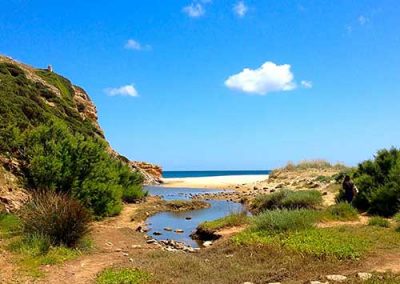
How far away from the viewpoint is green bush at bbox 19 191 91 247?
1322 cm

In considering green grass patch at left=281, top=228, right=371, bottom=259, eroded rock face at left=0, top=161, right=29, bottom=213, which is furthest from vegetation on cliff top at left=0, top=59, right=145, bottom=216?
green grass patch at left=281, top=228, right=371, bottom=259

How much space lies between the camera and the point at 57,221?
1323cm

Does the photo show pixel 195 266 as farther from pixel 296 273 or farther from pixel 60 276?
pixel 60 276

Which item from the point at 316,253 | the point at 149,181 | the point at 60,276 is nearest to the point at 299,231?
the point at 316,253

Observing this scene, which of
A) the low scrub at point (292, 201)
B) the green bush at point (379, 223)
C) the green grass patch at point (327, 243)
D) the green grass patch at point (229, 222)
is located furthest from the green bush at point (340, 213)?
the green grass patch at point (327, 243)

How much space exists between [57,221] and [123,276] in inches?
170

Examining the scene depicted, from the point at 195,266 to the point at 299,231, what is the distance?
15.7ft

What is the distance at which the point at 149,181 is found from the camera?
2756 inches

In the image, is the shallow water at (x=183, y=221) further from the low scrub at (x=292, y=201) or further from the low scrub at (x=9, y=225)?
the low scrub at (x=9, y=225)

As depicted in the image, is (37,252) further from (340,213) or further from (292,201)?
(292,201)

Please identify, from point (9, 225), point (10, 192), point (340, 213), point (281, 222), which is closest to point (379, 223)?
point (340, 213)

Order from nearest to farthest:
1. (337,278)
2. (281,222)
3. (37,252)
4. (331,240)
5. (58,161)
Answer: (337,278) → (37,252) → (331,240) → (281,222) → (58,161)

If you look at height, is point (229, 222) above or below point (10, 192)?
below

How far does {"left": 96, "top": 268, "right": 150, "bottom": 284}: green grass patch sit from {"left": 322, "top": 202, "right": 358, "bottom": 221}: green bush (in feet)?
35.5
